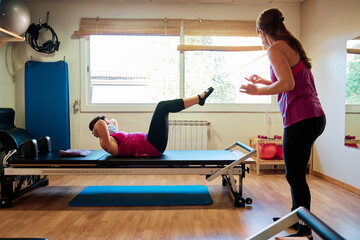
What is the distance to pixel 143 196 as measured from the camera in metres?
2.25

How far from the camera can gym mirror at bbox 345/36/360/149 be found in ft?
8.06

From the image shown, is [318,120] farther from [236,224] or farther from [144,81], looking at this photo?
[144,81]

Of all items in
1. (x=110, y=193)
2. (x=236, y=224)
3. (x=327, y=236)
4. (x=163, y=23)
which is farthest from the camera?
(x=163, y=23)

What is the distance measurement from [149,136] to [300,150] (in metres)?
1.28

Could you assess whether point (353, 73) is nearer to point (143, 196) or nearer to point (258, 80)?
point (258, 80)

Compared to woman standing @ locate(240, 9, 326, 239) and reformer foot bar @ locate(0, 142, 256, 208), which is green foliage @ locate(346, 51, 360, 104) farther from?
woman standing @ locate(240, 9, 326, 239)

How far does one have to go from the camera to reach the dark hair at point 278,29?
53.7 inches

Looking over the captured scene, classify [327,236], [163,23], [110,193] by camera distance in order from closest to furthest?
[327,236] → [110,193] → [163,23]

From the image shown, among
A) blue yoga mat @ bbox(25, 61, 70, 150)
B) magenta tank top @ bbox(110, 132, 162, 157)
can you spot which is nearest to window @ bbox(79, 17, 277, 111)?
blue yoga mat @ bbox(25, 61, 70, 150)

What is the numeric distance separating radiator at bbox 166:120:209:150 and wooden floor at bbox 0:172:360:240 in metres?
0.94

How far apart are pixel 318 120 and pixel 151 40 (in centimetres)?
275

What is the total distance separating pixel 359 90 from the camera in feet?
7.93

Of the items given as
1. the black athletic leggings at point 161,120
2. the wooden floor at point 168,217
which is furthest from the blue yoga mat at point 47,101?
the black athletic leggings at point 161,120

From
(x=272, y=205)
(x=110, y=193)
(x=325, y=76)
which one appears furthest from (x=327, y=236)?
(x=325, y=76)
